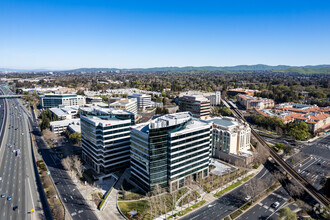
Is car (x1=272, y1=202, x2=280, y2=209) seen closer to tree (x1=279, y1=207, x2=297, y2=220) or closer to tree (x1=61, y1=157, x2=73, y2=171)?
tree (x1=279, y1=207, x2=297, y2=220)

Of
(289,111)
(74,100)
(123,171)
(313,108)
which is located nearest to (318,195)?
(123,171)

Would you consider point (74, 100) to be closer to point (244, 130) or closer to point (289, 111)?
point (244, 130)

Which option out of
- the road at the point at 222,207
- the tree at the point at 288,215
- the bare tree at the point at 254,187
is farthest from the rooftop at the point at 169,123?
the tree at the point at 288,215

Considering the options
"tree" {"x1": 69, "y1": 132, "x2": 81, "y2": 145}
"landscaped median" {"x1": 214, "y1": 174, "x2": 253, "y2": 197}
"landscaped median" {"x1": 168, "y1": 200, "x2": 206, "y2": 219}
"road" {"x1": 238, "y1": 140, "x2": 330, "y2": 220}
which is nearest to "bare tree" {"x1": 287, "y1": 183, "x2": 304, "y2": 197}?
"road" {"x1": 238, "y1": 140, "x2": 330, "y2": 220}

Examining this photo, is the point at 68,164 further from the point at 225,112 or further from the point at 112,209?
the point at 225,112

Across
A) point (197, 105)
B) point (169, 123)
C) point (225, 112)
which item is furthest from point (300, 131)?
point (169, 123)
